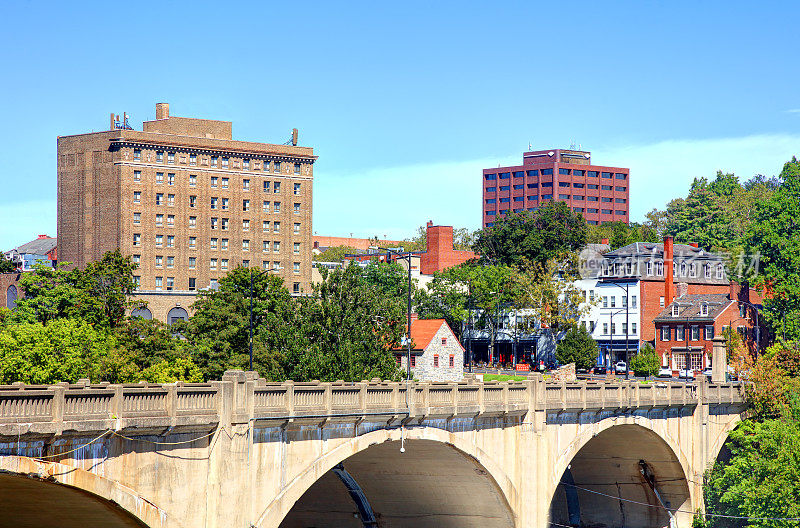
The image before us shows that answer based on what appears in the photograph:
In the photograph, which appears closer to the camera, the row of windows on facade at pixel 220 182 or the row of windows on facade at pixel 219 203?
the row of windows on facade at pixel 220 182

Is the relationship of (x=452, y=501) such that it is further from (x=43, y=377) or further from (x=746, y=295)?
(x=746, y=295)

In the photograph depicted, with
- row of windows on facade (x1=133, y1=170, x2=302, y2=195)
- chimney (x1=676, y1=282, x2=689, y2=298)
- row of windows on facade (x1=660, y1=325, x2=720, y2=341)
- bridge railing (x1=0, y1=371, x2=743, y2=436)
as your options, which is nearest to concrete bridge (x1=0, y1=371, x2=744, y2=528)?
bridge railing (x1=0, y1=371, x2=743, y2=436)

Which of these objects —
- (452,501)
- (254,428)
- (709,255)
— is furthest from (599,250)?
(254,428)

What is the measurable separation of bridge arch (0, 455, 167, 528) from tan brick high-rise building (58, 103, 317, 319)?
94746 mm

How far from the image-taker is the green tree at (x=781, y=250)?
80.4 m

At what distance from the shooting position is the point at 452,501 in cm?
4775

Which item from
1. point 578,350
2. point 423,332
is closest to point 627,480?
point 423,332

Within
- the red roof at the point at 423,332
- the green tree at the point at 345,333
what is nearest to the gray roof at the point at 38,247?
the red roof at the point at 423,332

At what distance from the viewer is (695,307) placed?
111062 millimetres

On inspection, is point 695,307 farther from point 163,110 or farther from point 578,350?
point 163,110

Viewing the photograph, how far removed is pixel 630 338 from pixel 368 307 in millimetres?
52438

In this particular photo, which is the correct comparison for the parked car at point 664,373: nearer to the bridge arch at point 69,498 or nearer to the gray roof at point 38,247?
the bridge arch at point 69,498

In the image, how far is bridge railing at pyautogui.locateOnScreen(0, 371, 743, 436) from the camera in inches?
1044

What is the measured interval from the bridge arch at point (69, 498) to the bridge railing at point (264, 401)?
3.80ft
